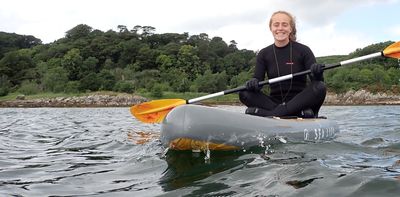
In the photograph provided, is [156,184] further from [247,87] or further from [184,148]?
[247,87]

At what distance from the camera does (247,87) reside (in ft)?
17.8

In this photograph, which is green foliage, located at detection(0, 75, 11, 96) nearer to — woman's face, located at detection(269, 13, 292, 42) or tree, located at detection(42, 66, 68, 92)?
tree, located at detection(42, 66, 68, 92)

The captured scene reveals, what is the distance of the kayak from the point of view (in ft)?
13.5

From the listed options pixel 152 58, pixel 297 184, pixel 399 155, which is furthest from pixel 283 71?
pixel 152 58

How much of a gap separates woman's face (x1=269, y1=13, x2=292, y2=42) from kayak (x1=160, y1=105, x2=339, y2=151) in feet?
5.27

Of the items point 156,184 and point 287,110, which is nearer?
point 156,184

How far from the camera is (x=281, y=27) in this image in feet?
19.2

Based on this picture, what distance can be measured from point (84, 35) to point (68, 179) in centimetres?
10807

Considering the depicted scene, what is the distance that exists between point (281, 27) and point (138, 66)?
8235 cm

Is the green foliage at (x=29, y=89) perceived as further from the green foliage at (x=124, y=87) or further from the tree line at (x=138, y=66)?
the green foliage at (x=124, y=87)

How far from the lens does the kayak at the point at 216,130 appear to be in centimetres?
410

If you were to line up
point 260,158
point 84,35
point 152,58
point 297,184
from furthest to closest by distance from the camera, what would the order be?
1. point 84,35
2. point 152,58
3. point 260,158
4. point 297,184

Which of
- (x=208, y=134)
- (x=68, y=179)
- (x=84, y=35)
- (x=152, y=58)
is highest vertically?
(x=84, y=35)

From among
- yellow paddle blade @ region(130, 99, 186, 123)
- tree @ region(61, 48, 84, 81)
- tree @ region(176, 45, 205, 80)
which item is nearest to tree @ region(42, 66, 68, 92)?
tree @ region(61, 48, 84, 81)
